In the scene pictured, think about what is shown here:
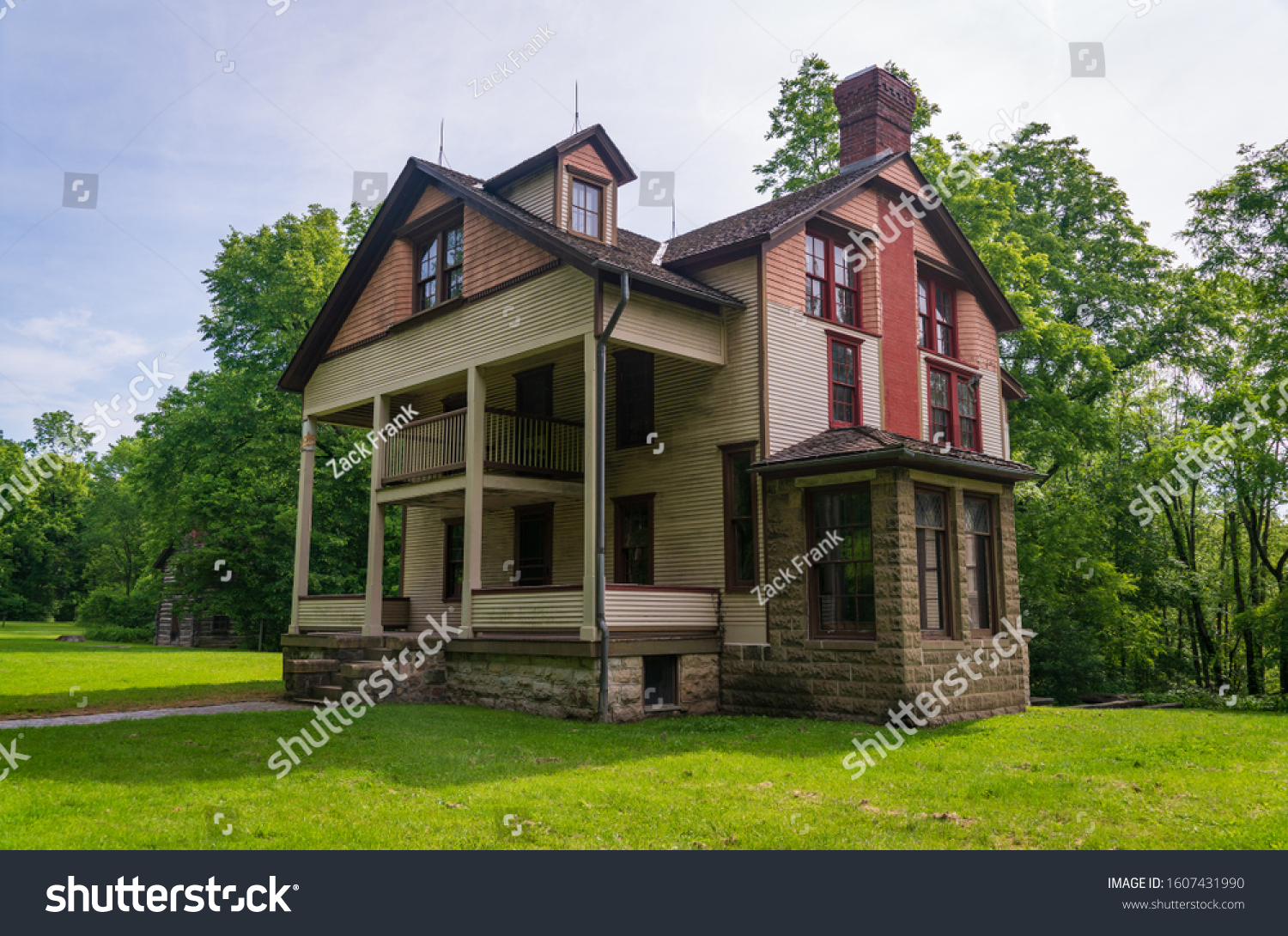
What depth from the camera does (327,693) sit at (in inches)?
606

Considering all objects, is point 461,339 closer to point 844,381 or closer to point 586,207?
point 586,207

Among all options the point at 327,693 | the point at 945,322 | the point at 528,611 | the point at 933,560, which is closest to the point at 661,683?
the point at 528,611

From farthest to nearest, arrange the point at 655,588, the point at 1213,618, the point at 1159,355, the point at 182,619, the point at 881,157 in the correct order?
the point at 182,619, the point at 1213,618, the point at 1159,355, the point at 881,157, the point at 655,588

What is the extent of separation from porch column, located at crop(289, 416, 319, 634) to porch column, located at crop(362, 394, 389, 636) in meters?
2.06

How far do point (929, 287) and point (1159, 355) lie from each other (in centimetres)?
1222

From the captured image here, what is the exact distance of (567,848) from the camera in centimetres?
652

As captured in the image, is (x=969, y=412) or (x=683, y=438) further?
(x=969, y=412)

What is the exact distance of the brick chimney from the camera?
19.7m

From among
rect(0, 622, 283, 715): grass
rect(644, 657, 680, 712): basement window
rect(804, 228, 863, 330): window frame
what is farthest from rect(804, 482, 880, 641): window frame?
rect(0, 622, 283, 715): grass

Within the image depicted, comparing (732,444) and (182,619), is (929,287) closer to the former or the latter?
(732,444)

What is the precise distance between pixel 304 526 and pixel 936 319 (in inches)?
529

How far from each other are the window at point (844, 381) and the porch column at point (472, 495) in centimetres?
598

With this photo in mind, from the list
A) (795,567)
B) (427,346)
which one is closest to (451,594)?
(427,346)

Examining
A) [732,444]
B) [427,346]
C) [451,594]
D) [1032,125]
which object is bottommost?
[451,594]
